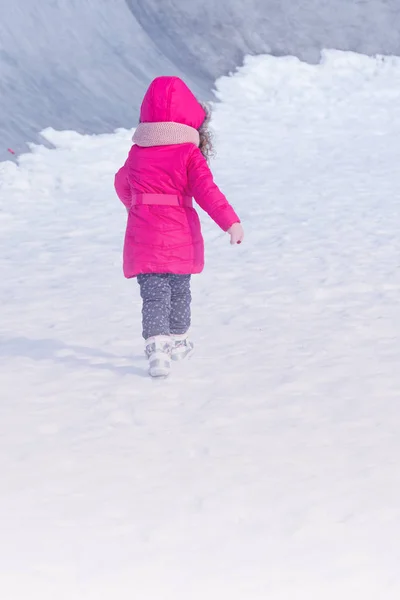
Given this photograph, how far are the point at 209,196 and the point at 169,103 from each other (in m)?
0.48

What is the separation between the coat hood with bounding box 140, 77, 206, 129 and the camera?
4980mm

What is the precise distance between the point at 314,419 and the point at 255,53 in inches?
454

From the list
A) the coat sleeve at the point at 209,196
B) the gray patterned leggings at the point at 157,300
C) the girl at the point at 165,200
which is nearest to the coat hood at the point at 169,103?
the girl at the point at 165,200

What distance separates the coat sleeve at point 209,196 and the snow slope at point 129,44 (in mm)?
5568

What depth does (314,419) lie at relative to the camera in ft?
15.1

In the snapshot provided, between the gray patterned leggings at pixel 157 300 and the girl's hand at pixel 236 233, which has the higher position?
the girl's hand at pixel 236 233

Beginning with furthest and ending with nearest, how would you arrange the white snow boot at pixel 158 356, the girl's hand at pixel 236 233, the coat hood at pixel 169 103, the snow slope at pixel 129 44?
the snow slope at pixel 129 44 → the white snow boot at pixel 158 356 → the coat hood at pixel 169 103 → the girl's hand at pixel 236 233

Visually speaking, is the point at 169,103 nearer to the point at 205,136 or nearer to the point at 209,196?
the point at 205,136

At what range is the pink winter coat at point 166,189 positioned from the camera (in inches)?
197

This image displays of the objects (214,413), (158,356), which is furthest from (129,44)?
(214,413)

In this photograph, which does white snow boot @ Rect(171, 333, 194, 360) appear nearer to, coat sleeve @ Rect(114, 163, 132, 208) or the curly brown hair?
coat sleeve @ Rect(114, 163, 132, 208)

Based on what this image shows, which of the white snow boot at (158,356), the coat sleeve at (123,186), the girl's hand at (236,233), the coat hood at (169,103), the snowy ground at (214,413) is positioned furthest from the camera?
the coat sleeve at (123,186)

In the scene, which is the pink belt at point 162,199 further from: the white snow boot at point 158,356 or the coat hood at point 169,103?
the white snow boot at point 158,356

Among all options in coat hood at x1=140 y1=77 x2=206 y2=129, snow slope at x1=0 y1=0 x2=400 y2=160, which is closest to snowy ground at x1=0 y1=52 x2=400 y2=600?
coat hood at x1=140 y1=77 x2=206 y2=129
